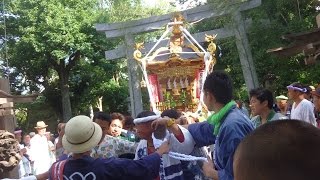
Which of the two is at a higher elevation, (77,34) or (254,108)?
(77,34)

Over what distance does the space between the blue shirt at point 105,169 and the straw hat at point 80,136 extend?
0.23 feet

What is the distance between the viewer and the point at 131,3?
16.8m

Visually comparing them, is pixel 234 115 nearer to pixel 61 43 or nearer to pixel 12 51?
pixel 61 43

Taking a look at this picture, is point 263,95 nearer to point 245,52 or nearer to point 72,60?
point 245,52

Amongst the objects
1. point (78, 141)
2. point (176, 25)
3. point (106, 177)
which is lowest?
point (106, 177)

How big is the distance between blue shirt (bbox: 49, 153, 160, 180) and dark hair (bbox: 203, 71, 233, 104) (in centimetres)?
63

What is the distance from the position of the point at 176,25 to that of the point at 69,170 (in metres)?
11.3

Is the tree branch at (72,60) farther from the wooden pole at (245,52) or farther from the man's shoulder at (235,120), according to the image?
the man's shoulder at (235,120)

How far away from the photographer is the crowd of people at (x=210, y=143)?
32.2 inches

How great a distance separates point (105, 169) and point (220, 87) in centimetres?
88

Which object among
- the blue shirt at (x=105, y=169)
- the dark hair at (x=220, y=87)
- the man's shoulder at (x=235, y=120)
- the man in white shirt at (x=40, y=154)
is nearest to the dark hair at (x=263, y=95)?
the dark hair at (x=220, y=87)

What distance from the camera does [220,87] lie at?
268 cm

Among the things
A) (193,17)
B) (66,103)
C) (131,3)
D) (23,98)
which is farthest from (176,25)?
(66,103)

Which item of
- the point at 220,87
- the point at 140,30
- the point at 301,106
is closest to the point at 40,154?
the point at 301,106
